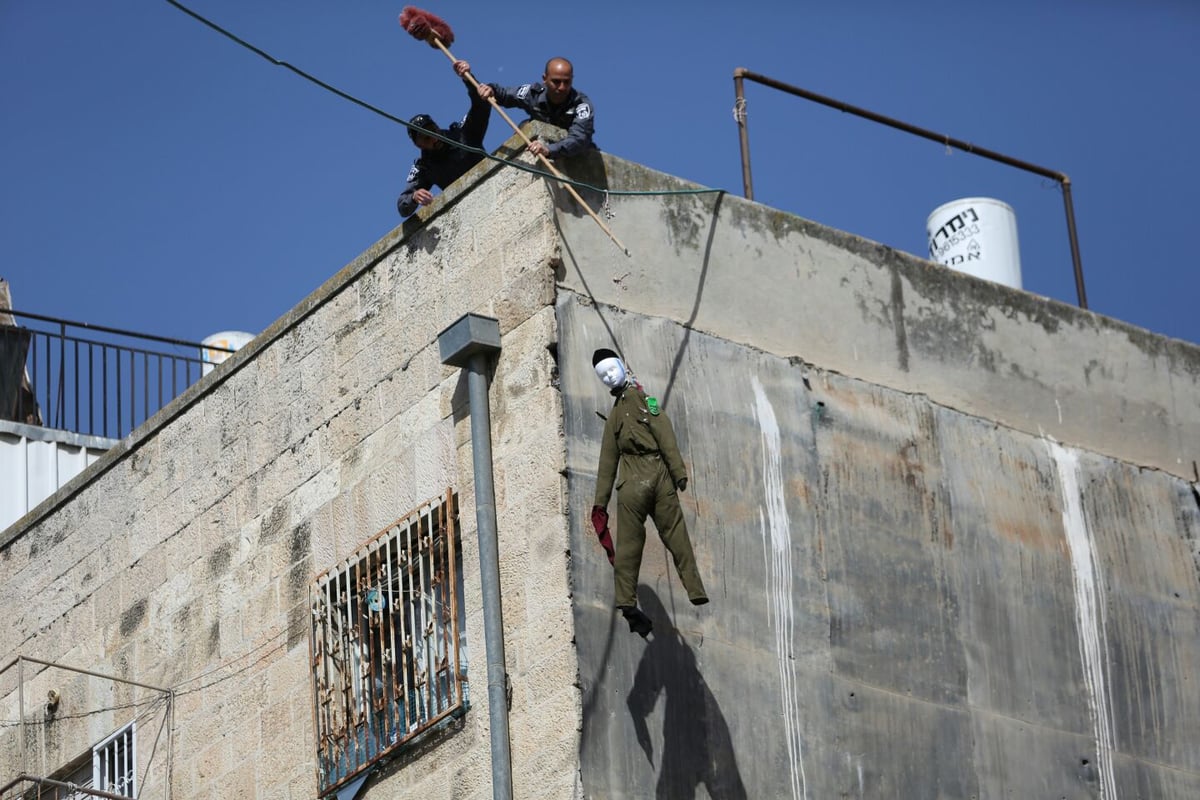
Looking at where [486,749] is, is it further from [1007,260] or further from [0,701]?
[1007,260]

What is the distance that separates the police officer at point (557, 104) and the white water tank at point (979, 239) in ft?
17.2

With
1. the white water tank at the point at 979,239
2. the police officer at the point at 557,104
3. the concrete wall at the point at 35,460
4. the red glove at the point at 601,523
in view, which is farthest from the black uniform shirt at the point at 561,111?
the concrete wall at the point at 35,460

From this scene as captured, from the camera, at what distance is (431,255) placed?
15.8 metres

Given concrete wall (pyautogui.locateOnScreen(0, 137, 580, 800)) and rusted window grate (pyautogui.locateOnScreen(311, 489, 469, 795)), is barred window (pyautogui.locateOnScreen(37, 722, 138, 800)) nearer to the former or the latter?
concrete wall (pyautogui.locateOnScreen(0, 137, 580, 800))

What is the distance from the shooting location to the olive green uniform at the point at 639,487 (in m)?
13.4

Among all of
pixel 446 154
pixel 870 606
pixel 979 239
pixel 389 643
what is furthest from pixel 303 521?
pixel 979 239

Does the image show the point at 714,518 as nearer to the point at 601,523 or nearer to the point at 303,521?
the point at 601,523

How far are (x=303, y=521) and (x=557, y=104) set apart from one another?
325 centimetres

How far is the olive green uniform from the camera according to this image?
13438 millimetres

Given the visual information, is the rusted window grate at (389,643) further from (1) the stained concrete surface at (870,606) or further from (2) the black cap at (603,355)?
(2) the black cap at (603,355)

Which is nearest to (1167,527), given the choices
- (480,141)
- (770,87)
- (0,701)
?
(770,87)

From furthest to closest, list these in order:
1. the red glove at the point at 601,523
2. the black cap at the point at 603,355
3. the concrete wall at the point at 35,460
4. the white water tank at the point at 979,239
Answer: the concrete wall at the point at 35,460
the white water tank at the point at 979,239
the black cap at the point at 603,355
the red glove at the point at 601,523

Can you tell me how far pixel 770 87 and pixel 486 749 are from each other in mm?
5559

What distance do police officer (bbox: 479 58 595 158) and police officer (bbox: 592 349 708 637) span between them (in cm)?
185
